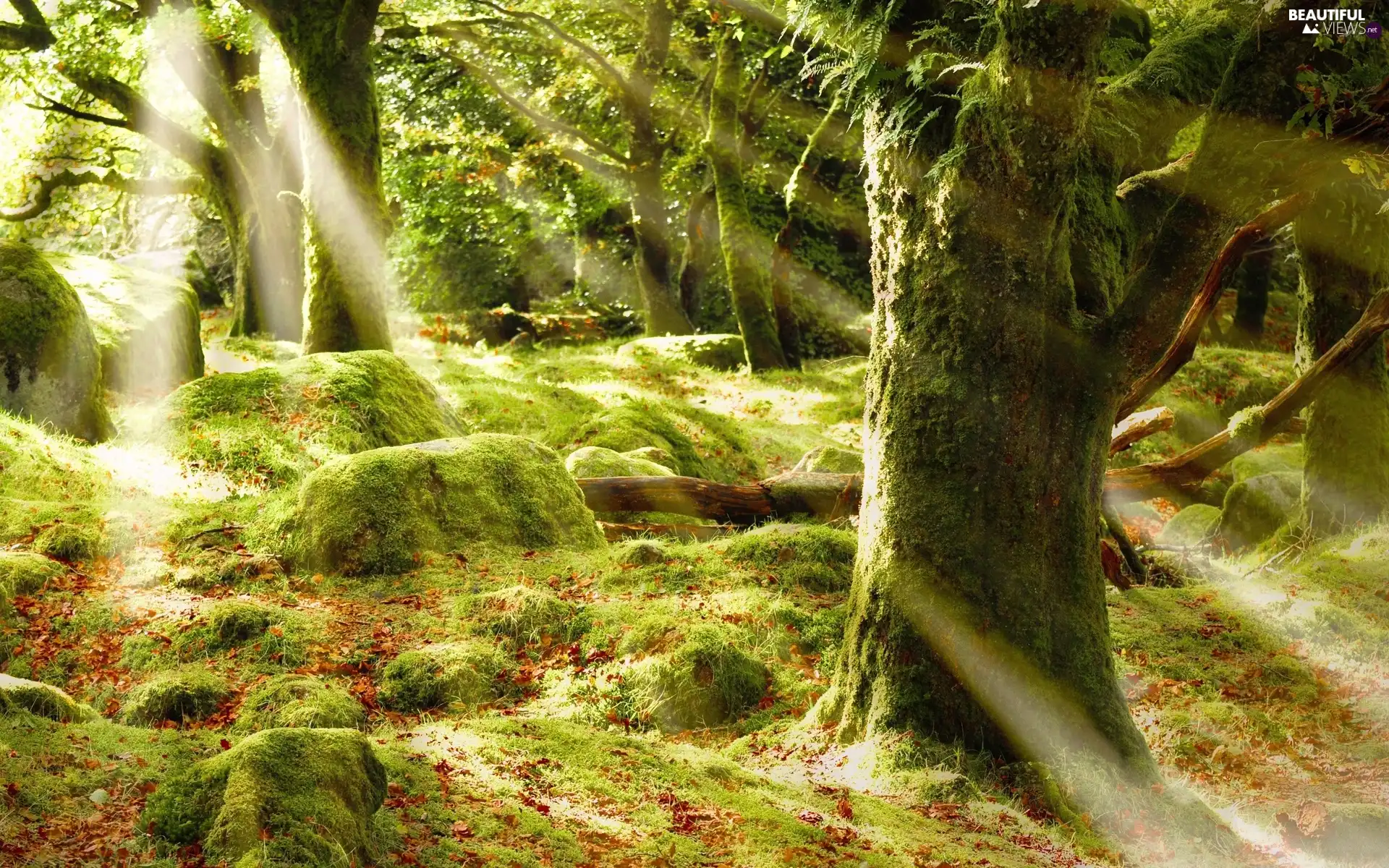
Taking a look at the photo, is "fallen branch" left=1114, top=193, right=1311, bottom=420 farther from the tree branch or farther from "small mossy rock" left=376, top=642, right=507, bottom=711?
the tree branch

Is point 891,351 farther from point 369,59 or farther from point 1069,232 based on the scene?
point 369,59

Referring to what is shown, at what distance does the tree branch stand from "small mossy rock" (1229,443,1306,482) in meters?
19.7

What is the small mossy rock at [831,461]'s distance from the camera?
11484 millimetres

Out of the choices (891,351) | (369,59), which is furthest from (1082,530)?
(369,59)

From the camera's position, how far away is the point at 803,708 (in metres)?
6.63

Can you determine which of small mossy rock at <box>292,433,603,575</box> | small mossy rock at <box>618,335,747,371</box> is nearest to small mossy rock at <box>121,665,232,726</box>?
small mossy rock at <box>292,433,603,575</box>

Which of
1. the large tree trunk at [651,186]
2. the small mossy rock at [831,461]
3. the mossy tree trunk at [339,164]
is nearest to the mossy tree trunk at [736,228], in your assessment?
the large tree trunk at [651,186]

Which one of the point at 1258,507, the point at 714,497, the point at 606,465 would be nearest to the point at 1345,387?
the point at 1258,507

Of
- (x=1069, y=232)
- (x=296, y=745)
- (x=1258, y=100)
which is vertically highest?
(x=1258, y=100)

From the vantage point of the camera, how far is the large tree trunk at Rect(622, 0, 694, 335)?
2117 centimetres

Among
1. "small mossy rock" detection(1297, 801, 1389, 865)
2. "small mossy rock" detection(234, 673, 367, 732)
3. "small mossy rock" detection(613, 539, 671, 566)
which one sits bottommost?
"small mossy rock" detection(1297, 801, 1389, 865)

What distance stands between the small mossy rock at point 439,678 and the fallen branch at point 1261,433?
5946 millimetres

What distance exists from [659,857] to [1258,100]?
4.72 m

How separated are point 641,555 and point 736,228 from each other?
12.7 meters
